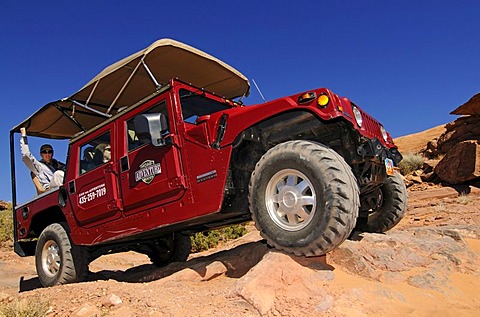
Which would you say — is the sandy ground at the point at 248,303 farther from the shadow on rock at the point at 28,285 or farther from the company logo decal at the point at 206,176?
the shadow on rock at the point at 28,285

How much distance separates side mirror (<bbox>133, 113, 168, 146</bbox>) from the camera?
410 centimetres

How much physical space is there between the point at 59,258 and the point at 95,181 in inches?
51.2

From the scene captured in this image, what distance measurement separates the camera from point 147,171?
4578 mm

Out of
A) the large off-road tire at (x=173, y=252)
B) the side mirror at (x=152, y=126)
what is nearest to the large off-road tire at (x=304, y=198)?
the side mirror at (x=152, y=126)

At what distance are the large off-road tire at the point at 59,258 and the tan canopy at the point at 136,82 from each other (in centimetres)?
178

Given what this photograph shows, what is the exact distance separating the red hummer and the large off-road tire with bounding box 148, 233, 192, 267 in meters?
0.34

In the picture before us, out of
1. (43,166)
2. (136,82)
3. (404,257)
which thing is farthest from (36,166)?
(404,257)

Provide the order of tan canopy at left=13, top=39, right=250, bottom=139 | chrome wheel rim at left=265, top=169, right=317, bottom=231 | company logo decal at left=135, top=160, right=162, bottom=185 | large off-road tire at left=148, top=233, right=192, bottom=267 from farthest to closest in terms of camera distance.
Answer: large off-road tire at left=148, top=233, right=192, bottom=267 < tan canopy at left=13, top=39, right=250, bottom=139 < company logo decal at left=135, top=160, right=162, bottom=185 < chrome wheel rim at left=265, top=169, right=317, bottom=231

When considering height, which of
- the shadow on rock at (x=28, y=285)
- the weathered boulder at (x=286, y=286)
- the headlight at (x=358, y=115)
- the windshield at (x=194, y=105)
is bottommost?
the shadow on rock at (x=28, y=285)

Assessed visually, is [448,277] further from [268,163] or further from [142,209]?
[142,209]

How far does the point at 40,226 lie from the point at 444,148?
746 inches

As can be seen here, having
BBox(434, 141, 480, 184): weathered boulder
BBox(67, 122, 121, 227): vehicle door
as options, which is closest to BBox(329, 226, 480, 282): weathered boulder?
BBox(67, 122, 121, 227): vehicle door

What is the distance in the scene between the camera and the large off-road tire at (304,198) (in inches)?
124

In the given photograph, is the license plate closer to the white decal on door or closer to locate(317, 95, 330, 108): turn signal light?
locate(317, 95, 330, 108): turn signal light
